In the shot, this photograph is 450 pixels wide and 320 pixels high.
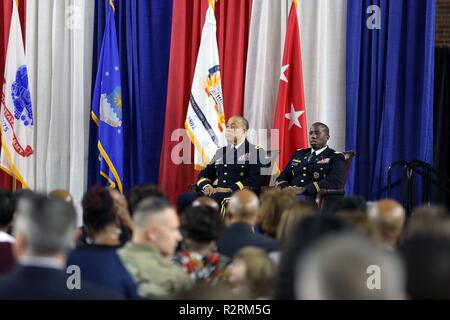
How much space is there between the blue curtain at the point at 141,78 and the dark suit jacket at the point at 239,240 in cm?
475

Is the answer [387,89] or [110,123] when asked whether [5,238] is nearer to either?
[110,123]

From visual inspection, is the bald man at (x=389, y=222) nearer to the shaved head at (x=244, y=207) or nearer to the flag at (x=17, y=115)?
the shaved head at (x=244, y=207)

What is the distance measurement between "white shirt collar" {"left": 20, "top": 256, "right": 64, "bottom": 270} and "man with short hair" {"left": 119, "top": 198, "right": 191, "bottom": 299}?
32.8 inches

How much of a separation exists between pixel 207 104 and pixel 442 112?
9.05 ft

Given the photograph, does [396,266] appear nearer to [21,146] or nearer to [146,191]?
[146,191]

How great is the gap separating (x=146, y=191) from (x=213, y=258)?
1.32 m

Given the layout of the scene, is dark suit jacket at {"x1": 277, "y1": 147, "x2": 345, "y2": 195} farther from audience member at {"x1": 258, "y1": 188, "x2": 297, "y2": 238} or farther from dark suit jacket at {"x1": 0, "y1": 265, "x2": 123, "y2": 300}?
dark suit jacket at {"x1": 0, "y1": 265, "x2": 123, "y2": 300}

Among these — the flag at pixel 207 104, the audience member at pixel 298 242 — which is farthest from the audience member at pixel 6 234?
the flag at pixel 207 104

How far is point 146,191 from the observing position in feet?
15.0

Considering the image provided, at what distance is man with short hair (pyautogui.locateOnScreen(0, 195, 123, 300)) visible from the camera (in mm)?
2119

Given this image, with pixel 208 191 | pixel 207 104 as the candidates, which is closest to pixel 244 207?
pixel 208 191

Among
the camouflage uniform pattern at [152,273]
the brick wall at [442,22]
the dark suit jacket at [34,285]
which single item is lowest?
the camouflage uniform pattern at [152,273]

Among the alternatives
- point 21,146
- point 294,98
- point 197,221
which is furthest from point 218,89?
point 197,221

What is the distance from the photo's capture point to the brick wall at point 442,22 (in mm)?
8711
